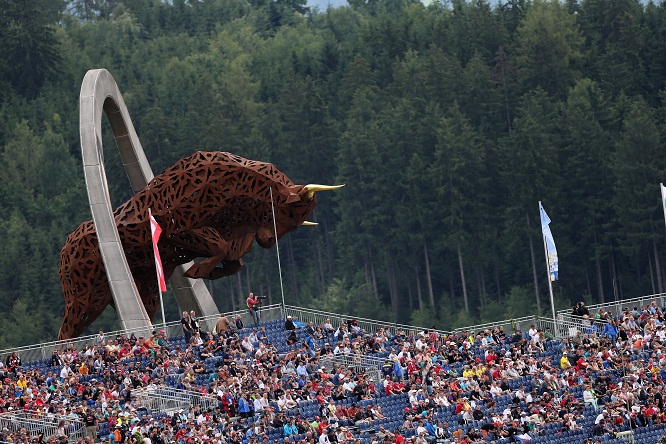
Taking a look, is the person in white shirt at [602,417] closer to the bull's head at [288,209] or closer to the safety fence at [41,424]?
the bull's head at [288,209]

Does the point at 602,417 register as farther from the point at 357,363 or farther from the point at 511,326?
the point at 511,326

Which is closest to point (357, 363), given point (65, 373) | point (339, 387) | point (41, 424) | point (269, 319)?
point (339, 387)

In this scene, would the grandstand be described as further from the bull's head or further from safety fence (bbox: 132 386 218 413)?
the bull's head

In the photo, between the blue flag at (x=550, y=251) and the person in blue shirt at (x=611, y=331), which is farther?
the blue flag at (x=550, y=251)

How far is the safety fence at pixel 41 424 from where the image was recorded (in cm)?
4694

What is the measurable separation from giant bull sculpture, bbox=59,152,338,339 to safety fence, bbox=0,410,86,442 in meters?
8.81

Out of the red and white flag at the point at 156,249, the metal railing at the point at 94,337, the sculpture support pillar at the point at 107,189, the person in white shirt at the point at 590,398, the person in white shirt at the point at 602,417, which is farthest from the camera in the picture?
the sculpture support pillar at the point at 107,189

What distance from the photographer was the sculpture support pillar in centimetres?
5528

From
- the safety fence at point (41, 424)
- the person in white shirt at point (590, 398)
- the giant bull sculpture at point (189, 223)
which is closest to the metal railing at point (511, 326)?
the person in white shirt at point (590, 398)

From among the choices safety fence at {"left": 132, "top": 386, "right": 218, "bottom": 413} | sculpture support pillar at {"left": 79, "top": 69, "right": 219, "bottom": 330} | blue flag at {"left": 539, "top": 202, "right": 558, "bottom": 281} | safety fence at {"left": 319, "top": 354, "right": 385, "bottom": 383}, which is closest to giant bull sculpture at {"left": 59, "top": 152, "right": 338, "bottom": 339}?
sculpture support pillar at {"left": 79, "top": 69, "right": 219, "bottom": 330}

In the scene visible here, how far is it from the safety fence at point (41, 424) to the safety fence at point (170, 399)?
2.26 meters

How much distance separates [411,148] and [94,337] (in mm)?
55123

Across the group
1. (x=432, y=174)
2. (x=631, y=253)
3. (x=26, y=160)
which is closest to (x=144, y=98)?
(x=26, y=160)

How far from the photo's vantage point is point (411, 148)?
355ft
